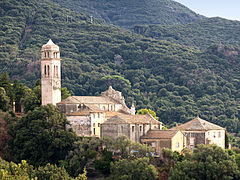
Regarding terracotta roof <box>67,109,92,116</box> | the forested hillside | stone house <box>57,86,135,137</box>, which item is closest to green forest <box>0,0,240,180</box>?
the forested hillside

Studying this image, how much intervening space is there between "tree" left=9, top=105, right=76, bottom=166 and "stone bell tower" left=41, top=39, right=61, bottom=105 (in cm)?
354

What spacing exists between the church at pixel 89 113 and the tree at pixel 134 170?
7.01 m

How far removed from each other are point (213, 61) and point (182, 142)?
100 m

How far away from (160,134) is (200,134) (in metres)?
6.83

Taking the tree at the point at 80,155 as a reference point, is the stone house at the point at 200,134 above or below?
above

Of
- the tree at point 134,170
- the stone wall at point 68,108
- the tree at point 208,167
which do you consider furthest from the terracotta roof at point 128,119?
the tree at point 208,167

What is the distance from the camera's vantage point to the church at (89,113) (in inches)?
3880

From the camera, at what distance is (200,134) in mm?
100875

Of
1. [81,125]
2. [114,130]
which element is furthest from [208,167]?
[81,125]

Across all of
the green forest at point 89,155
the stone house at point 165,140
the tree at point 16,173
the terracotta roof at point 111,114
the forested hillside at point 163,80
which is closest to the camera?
the tree at point 16,173

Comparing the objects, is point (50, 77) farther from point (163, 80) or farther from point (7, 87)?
point (163, 80)

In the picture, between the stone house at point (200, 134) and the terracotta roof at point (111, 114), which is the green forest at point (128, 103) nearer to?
the stone house at point (200, 134)

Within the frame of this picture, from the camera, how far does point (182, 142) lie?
324 ft

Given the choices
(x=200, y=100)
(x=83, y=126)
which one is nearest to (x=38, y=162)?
(x=83, y=126)
